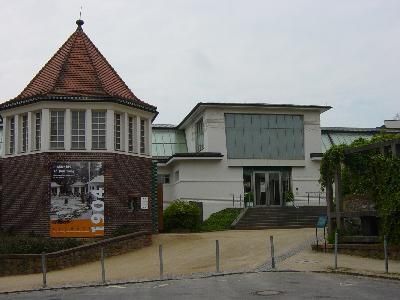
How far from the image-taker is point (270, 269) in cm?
1762

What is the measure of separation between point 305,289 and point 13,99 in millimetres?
17997

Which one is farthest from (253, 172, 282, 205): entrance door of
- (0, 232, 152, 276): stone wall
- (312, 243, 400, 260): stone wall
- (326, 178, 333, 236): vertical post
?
(312, 243, 400, 260): stone wall

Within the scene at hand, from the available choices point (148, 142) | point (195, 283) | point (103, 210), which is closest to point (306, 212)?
point (148, 142)

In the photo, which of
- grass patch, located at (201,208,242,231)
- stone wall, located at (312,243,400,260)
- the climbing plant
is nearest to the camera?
stone wall, located at (312,243,400,260)

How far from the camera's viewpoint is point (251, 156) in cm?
3925

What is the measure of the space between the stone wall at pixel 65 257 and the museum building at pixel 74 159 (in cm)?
160

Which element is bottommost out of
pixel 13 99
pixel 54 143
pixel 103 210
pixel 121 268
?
pixel 121 268

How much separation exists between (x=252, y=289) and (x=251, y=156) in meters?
25.7

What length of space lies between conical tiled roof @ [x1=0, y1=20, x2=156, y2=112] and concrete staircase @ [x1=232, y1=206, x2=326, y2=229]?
8836 millimetres

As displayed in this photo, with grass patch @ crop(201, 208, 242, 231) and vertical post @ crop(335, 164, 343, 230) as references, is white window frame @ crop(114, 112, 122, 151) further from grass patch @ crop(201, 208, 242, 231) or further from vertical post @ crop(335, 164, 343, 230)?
vertical post @ crop(335, 164, 343, 230)

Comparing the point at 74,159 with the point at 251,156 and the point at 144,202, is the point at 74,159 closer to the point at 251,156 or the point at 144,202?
the point at 144,202

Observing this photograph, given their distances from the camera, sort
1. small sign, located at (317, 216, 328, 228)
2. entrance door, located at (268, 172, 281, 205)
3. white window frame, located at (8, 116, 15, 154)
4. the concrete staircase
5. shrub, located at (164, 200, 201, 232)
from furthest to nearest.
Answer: entrance door, located at (268, 172, 281, 205) → the concrete staircase → shrub, located at (164, 200, 201, 232) → white window frame, located at (8, 116, 15, 154) → small sign, located at (317, 216, 328, 228)

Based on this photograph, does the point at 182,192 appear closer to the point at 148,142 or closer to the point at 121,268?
the point at 148,142

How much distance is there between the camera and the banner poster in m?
24.8
